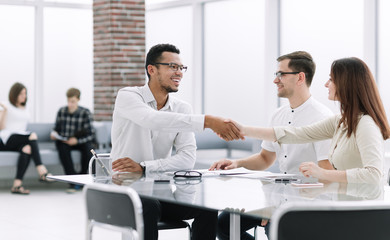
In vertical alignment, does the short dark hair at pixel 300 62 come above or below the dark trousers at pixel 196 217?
above

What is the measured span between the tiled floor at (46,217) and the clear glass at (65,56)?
165cm

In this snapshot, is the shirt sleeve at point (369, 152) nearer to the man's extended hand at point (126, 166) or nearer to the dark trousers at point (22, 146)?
the man's extended hand at point (126, 166)

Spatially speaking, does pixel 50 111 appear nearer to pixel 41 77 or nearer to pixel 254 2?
pixel 41 77

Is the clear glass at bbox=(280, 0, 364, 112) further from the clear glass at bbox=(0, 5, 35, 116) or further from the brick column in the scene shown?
the clear glass at bbox=(0, 5, 35, 116)

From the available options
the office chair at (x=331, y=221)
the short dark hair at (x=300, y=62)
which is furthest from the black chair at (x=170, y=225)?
the office chair at (x=331, y=221)

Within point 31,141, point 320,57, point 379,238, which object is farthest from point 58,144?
point 379,238

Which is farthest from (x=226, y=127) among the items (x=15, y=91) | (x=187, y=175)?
(x=15, y=91)

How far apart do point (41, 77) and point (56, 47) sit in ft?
1.61

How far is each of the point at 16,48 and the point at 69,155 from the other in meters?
2.08

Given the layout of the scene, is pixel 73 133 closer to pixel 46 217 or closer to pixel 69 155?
pixel 69 155

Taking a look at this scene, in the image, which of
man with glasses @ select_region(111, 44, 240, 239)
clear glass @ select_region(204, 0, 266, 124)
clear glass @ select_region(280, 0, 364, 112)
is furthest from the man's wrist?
clear glass @ select_region(204, 0, 266, 124)

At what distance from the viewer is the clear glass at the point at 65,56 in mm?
9344

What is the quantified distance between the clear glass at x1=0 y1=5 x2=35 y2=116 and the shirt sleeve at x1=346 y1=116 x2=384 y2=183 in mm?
6830

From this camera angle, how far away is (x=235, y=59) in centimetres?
859
